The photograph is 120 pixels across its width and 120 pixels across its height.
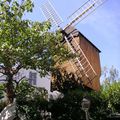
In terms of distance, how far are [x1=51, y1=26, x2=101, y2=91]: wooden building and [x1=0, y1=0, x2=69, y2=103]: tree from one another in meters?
6.94

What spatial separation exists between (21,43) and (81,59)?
11558 mm

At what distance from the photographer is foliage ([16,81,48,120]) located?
2988cm

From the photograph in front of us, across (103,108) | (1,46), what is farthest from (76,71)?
(1,46)

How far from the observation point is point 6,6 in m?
26.1

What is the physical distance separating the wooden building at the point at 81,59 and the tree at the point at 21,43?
273 inches

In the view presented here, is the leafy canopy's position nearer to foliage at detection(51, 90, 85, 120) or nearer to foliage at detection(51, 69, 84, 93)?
Result: foliage at detection(51, 90, 85, 120)

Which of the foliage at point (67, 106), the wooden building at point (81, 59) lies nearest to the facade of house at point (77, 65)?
the wooden building at point (81, 59)

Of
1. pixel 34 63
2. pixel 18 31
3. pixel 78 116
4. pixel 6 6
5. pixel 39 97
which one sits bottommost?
pixel 78 116

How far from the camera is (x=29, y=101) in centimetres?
3041

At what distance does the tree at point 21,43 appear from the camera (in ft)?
84.7

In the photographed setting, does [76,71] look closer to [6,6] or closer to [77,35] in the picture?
Answer: [77,35]

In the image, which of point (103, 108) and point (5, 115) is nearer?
point (5, 115)

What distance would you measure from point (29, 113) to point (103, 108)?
6.32m

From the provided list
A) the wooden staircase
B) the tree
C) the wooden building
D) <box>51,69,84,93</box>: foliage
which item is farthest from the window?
the tree
